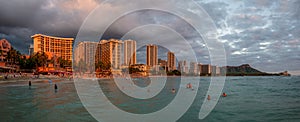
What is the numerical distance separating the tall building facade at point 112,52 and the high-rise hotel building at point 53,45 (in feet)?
90.5

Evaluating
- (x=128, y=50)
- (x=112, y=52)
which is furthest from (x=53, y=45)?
(x=128, y=50)

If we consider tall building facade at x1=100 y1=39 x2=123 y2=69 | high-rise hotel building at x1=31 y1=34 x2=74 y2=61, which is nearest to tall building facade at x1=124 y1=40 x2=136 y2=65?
tall building facade at x1=100 y1=39 x2=123 y2=69

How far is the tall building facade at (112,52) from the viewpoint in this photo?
158 m

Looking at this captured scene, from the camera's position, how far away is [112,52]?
15950cm

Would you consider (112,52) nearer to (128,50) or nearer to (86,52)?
(128,50)

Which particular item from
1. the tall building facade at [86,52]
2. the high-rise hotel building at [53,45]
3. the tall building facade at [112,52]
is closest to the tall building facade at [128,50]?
the tall building facade at [112,52]

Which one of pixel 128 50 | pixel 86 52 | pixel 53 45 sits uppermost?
pixel 53 45

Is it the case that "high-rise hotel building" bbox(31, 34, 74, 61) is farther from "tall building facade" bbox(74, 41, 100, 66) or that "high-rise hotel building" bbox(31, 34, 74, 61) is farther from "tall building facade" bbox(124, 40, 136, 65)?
"tall building facade" bbox(124, 40, 136, 65)

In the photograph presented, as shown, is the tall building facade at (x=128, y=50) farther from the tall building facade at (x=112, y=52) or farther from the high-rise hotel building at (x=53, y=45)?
the high-rise hotel building at (x=53, y=45)

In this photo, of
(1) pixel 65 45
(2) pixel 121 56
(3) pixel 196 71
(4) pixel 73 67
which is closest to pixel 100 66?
(4) pixel 73 67

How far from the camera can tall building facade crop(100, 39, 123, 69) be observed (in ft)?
519

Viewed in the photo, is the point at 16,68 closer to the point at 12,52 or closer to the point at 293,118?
the point at 12,52

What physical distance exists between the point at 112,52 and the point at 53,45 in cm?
4484

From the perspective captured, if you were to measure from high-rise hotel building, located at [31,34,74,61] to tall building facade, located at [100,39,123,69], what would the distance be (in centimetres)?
2760
